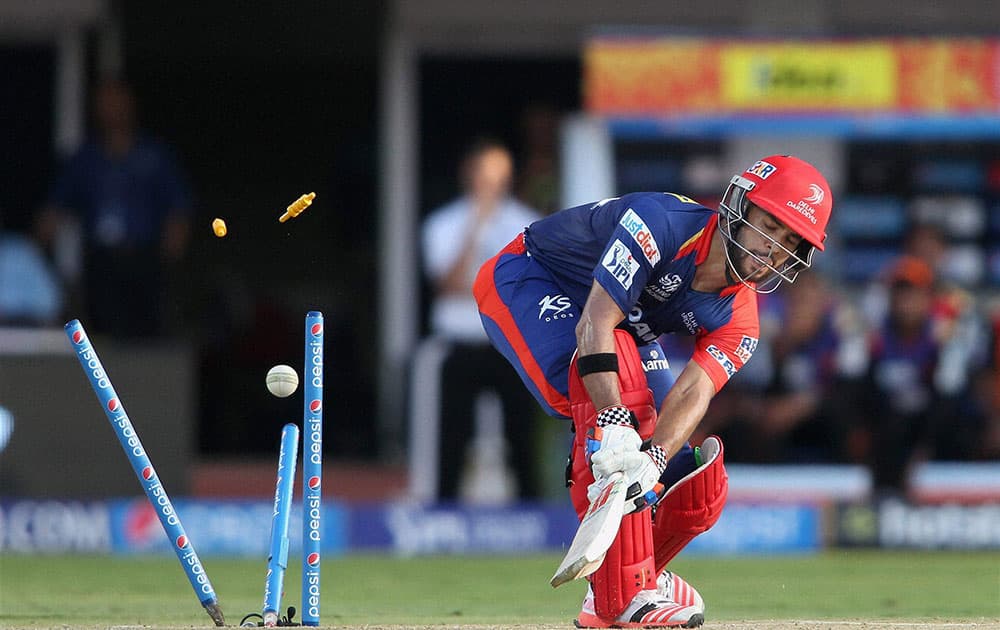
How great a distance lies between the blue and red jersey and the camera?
17.9 feet

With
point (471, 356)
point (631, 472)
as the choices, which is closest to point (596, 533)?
point (631, 472)

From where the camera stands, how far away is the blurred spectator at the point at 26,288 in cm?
1103

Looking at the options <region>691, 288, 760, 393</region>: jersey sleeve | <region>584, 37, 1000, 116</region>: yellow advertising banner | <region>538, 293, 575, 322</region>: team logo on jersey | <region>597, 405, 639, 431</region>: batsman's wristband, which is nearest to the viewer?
<region>597, 405, 639, 431</region>: batsman's wristband

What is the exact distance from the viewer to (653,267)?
216 inches

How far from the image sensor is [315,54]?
1540 cm

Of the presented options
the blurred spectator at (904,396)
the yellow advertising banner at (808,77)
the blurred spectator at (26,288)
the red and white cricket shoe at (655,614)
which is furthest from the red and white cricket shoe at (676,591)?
the blurred spectator at (26,288)

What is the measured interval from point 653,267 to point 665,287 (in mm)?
192

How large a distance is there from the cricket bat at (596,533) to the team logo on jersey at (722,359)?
0.68 metres

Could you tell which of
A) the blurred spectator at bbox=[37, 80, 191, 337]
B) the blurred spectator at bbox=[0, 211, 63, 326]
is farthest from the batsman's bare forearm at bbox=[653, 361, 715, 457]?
the blurred spectator at bbox=[0, 211, 63, 326]

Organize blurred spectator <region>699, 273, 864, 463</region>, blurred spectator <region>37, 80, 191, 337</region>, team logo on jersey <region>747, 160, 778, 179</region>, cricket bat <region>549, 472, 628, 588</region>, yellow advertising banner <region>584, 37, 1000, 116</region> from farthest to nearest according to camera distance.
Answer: yellow advertising banner <region>584, 37, 1000, 116</region> → blurred spectator <region>37, 80, 191, 337</region> → blurred spectator <region>699, 273, 864, 463</region> → team logo on jersey <region>747, 160, 778, 179</region> → cricket bat <region>549, 472, 628, 588</region>

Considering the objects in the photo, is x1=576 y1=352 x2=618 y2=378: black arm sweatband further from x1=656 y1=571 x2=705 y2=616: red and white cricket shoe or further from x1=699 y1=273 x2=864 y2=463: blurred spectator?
x1=699 y1=273 x2=864 y2=463: blurred spectator

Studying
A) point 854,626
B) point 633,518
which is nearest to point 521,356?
point 633,518

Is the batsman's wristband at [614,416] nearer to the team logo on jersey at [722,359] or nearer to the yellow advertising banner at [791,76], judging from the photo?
the team logo on jersey at [722,359]

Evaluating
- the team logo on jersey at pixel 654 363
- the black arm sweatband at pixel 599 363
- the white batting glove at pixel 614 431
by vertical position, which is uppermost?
the team logo on jersey at pixel 654 363
